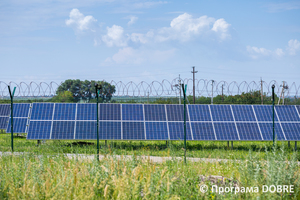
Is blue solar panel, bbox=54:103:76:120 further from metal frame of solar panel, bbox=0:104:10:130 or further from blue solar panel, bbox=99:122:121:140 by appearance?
metal frame of solar panel, bbox=0:104:10:130

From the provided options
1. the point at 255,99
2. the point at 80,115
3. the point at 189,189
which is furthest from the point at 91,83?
the point at 189,189

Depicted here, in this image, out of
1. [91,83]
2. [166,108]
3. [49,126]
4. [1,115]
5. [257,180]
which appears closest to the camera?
[257,180]

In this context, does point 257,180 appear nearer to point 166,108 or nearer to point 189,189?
point 189,189

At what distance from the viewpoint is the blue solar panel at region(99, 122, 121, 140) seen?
18.7 meters

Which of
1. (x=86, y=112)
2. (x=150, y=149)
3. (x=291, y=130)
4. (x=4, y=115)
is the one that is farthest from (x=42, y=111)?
(x=291, y=130)

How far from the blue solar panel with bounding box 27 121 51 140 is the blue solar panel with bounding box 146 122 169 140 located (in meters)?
6.26

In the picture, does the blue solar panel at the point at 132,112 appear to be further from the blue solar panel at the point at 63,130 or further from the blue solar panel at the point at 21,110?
the blue solar panel at the point at 21,110

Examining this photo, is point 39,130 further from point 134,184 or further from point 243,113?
point 243,113

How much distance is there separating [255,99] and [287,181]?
1732 inches

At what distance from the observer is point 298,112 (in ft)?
73.9

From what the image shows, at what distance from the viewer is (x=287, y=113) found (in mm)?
22188

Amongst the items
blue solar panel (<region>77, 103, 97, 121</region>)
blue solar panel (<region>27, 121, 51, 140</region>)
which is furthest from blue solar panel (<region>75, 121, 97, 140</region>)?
blue solar panel (<region>27, 121, 51, 140</region>)

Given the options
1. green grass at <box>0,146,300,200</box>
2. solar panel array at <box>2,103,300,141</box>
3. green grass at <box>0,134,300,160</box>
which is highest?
solar panel array at <box>2,103,300,141</box>

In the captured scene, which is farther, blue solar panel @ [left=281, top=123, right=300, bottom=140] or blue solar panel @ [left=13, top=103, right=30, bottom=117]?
blue solar panel @ [left=13, top=103, right=30, bottom=117]
